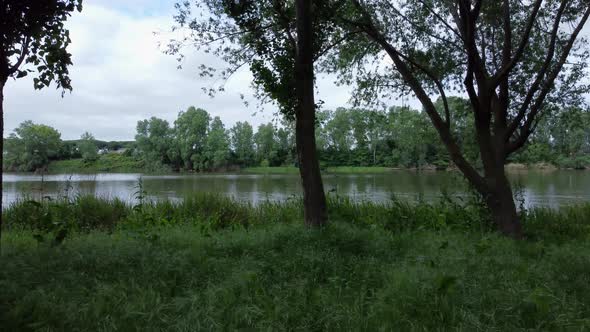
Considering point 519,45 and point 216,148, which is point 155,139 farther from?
point 519,45

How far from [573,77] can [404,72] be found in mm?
3244

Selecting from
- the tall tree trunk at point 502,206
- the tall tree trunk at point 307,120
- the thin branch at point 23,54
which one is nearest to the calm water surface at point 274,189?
the tall tree trunk at point 502,206

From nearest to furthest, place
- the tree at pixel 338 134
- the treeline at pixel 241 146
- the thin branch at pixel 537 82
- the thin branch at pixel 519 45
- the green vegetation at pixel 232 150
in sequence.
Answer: the thin branch at pixel 519 45
the thin branch at pixel 537 82
the green vegetation at pixel 232 150
the treeline at pixel 241 146
the tree at pixel 338 134

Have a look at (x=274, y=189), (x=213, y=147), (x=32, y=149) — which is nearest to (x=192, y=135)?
(x=213, y=147)

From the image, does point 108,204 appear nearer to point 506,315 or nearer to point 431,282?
point 431,282

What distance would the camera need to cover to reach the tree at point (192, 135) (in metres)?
59.2

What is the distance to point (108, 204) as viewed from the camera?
9117mm

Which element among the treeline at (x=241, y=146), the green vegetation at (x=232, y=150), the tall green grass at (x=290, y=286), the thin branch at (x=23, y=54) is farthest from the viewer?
the treeline at (x=241, y=146)

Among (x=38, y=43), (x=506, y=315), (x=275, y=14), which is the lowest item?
(x=506, y=315)

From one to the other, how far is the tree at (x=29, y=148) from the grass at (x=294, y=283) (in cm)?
3008

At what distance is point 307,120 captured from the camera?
19.6 ft

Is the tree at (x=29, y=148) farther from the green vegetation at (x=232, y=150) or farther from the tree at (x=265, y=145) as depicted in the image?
the tree at (x=265, y=145)

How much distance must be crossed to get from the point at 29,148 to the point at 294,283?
3703cm

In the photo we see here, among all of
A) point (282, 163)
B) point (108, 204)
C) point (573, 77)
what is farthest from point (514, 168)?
point (108, 204)
